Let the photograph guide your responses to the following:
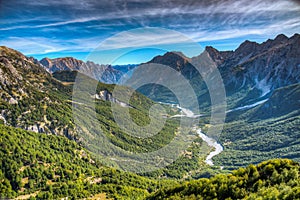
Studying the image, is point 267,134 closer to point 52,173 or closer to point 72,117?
point 72,117

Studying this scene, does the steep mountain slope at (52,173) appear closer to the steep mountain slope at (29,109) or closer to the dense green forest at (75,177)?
the dense green forest at (75,177)

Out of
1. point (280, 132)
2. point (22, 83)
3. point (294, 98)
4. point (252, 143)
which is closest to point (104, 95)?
point (22, 83)

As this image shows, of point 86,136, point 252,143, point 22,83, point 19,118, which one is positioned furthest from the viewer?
point 252,143

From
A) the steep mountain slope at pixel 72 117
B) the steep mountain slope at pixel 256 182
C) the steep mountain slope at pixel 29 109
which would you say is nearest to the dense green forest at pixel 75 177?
the steep mountain slope at pixel 256 182

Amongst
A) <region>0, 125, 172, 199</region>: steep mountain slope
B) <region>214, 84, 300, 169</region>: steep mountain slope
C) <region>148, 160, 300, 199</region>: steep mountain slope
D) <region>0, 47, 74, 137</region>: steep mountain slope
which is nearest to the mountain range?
<region>214, 84, 300, 169</region>: steep mountain slope

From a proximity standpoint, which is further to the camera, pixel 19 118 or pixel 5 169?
pixel 19 118

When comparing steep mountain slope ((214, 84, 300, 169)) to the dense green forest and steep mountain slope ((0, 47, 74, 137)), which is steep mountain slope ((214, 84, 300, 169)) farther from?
steep mountain slope ((0, 47, 74, 137))

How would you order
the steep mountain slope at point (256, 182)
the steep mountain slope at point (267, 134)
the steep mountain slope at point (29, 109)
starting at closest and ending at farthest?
the steep mountain slope at point (256, 182)
the steep mountain slope at point (29, 109)
the steep mountain slope at point (267, 134)

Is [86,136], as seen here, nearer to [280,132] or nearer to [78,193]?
[78,193]

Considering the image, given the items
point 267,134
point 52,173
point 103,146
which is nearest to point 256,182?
point 52,173
